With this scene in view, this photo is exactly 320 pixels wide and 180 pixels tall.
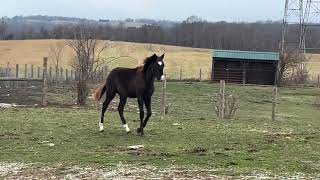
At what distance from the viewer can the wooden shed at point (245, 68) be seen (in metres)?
58.1

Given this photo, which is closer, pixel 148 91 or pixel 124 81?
pixel 148 91

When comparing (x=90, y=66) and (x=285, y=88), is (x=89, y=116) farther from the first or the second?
(x=285, y=88)

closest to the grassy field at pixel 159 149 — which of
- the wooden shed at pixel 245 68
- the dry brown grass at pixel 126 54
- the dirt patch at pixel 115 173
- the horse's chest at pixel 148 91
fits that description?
the dirt patch at pixel 115 173

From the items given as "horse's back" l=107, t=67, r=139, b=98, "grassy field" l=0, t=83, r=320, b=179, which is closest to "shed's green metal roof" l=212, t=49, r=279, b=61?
"grassy field" l=0, t=83, r=320, b=179

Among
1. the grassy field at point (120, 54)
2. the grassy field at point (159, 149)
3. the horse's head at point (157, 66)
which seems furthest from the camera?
the grassy field at point (120, 54)

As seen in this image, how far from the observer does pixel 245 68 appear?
192 feet

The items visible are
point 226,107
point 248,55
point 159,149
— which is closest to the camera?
point 159,149

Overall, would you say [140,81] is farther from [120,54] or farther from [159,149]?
[120,54]

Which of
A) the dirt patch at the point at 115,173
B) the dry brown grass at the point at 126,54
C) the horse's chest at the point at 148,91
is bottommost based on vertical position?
the dry brown grass at the point at 126,54

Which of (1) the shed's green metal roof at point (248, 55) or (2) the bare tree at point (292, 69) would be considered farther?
(1) the shed's green metal roof at point (248, 55)

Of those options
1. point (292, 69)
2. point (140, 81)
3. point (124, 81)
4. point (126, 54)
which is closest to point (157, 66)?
point (140, 81)

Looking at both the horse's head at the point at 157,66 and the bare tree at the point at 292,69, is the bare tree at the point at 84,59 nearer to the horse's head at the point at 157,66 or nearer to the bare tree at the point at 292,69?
the horse's head at the point at 157,66

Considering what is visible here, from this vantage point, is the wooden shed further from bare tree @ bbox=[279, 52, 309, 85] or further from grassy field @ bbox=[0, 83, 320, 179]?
grassy field @ bbox=[0, 83, 320, 179]

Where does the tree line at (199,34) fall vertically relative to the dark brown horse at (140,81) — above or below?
above
